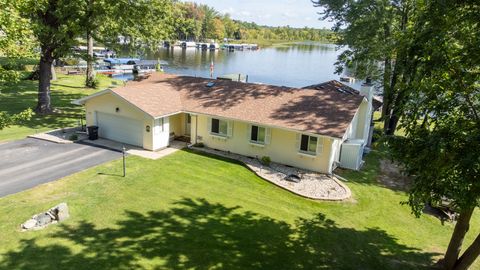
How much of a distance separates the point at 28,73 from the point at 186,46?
96.2 m

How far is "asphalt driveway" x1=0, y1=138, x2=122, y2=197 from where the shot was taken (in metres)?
16.0

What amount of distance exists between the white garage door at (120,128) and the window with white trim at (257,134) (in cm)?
675

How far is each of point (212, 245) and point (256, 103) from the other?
1201 centimetres

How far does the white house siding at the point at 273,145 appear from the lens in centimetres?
1970

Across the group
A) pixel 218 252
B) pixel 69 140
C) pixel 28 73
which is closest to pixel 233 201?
pixel 218 252

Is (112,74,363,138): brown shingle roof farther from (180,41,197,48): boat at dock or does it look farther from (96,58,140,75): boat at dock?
(180,41,197,48): boat at dock

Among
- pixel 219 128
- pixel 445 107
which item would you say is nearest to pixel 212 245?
pixel 445 107

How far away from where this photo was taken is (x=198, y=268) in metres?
10.7

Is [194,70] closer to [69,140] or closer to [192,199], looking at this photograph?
[69,140]

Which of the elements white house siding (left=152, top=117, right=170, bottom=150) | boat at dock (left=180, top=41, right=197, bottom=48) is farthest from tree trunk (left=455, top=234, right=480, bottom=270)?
boat at dock (left=180, top=41, right=197, bottom=48)

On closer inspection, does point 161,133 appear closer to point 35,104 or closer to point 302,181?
point 302,181

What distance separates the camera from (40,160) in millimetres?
18609

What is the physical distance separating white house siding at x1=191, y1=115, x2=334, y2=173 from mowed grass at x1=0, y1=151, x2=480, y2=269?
2136 millimetres

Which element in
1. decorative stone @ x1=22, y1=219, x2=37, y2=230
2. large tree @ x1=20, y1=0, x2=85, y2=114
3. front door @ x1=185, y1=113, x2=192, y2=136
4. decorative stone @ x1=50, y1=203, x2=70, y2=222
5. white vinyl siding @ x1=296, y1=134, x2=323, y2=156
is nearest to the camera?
decorative stone @ x1=22, y1=219, x2=37, y2=230
